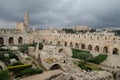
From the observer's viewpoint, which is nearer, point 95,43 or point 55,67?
point 55,67

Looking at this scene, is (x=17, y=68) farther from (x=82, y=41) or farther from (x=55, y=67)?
(x=82, y=41)

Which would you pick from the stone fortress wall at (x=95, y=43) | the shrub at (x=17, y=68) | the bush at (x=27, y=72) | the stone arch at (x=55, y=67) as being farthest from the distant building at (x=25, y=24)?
the bush at (x=27, y=72)

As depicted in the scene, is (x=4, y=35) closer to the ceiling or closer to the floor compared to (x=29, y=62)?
closer to the ceiling

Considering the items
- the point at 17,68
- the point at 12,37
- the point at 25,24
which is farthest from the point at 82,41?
the point at 17,68

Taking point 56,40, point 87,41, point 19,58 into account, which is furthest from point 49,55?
point 56,40

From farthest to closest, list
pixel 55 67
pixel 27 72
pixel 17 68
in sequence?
1. pixel 55 67
2. pixel 17 68
3. pixel 27 72

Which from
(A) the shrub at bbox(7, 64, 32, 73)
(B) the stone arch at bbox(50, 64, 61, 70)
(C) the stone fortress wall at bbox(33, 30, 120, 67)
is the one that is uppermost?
(C) the stone fortress wall at bbox(33, 30, 120, 67)

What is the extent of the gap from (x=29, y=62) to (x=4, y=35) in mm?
19846

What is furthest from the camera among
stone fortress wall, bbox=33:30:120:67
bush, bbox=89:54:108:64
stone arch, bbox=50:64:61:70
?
stone fortress wall, bbox=33:30:120:67

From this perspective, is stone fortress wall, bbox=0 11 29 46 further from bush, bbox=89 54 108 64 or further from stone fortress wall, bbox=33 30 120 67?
bush, bbox=89 54 108 64

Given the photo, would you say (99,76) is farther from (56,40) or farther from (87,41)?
(56,40)

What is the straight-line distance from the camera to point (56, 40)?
183ft

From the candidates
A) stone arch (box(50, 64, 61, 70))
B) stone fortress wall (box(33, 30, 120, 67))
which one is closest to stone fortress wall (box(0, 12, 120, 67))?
stone fortress wall (box(33, 30, 120, 67))

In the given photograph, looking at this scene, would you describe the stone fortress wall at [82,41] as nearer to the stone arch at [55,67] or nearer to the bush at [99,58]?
the bush at [99,58]
